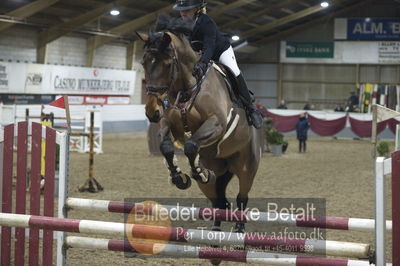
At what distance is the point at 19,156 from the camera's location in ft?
13.5

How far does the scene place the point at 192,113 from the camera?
4.25 m

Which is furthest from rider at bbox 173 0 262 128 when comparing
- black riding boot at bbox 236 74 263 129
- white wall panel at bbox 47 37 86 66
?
white wall panel at bbox 47 37 86 66

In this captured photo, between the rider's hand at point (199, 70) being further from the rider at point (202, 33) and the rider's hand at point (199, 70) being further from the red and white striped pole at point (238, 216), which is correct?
the red and white striped pole at point (238, 216)

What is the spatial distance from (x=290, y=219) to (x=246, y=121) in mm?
1354

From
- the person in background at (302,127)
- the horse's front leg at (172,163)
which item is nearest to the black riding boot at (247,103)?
the horse's front leg at (172,163)

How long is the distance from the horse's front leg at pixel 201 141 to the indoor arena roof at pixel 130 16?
43.7 feet

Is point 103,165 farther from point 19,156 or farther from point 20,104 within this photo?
point 19,156

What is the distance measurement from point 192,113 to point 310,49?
81.6 feet

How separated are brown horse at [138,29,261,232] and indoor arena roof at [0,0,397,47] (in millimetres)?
12890

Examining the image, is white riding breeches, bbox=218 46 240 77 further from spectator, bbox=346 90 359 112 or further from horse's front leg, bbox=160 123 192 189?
spectator, bbox=346 90 359 112

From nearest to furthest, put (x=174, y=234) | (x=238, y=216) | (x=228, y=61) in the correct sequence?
(x=174, y=234) < (x=238, y=216) < (x=228, y=61)

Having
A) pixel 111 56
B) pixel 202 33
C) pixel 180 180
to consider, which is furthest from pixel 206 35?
pixel 111 56

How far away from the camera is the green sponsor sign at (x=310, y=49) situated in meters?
27.8

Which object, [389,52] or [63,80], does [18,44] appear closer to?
[63,80]
